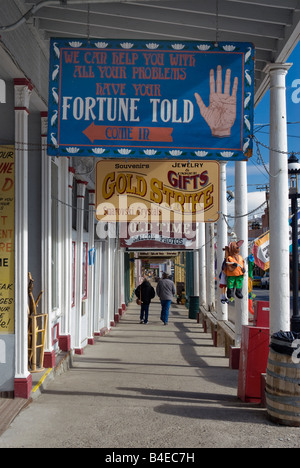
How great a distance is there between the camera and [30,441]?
17.4 feet

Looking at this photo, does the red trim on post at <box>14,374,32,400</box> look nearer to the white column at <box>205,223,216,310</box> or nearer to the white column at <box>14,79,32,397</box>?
the white column at <box>14,79,32,397</box>

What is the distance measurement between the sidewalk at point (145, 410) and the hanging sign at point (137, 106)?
2.86m

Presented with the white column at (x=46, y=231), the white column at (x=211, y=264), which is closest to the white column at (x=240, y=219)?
the white column at (x=46, y=231)

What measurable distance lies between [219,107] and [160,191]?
13.3ft

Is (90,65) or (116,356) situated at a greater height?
(90,65)

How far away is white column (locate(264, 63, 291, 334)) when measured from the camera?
22.9 ft

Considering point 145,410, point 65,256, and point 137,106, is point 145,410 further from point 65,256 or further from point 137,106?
point 65,256

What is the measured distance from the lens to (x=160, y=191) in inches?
402

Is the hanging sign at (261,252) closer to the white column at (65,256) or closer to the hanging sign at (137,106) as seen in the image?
the white column at (65,256)

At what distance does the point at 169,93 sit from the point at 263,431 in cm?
372

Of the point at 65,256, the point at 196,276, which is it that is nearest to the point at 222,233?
the point at 65,256

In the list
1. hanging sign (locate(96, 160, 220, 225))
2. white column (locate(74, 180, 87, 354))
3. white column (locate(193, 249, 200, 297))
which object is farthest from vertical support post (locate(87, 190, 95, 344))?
white column (locate(193, 249, 200, 297))
